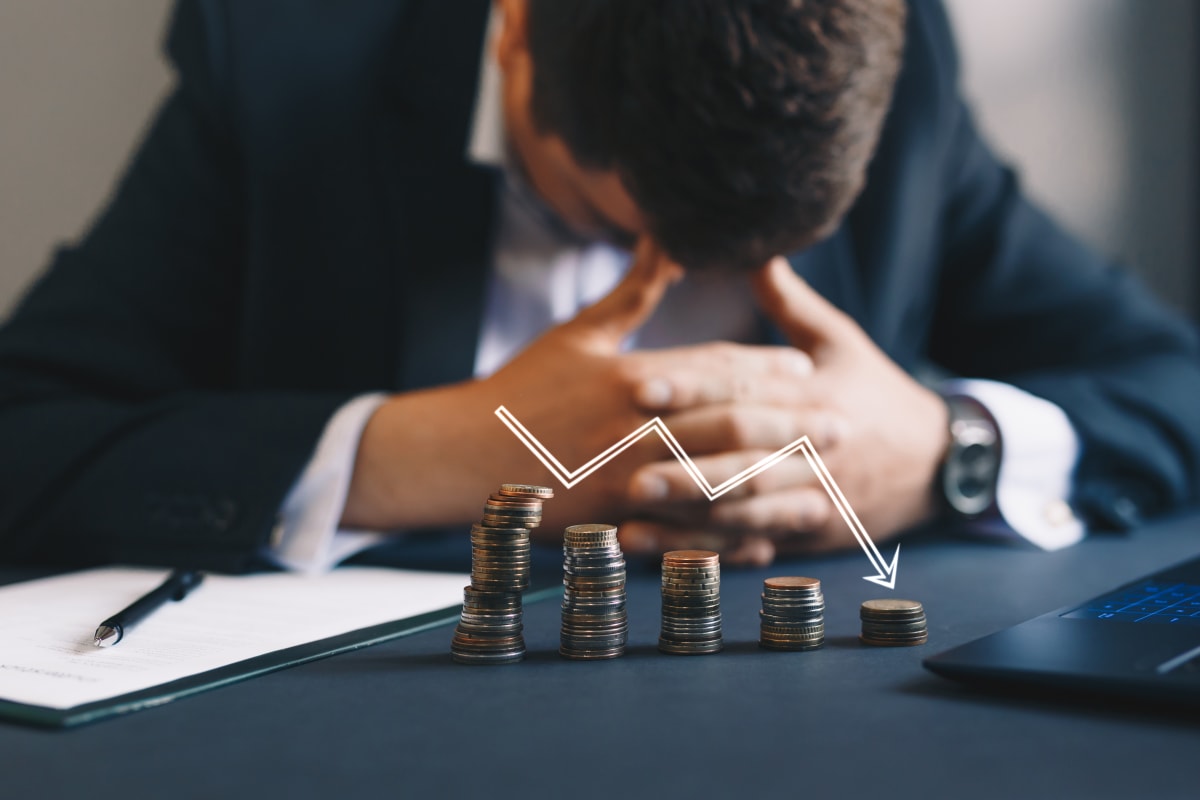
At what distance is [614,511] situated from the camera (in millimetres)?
1029

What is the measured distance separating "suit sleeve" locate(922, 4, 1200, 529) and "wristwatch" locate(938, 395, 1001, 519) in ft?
0.52

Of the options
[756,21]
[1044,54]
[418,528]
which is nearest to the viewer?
[756,21]

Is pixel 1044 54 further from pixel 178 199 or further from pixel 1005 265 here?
pixel 178 199

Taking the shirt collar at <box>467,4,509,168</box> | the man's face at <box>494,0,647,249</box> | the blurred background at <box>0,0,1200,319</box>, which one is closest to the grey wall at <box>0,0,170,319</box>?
the blurred background at <box>0,0,1200,319</box>

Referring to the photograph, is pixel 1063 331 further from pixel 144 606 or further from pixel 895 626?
pixel 144 606

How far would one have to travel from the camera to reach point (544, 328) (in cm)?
151

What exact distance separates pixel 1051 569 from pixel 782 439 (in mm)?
272

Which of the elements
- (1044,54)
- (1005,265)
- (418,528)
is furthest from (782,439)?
(1044,54)

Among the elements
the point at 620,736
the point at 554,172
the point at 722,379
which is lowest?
the point at 620,736

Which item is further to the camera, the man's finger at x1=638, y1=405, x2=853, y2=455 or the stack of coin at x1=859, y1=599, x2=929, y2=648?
the man's finger at x1=638, y1=405, x2=853, y2=455

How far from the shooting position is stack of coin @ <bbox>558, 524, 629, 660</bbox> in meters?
0.68

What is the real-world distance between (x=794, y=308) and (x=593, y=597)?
541 millimetres

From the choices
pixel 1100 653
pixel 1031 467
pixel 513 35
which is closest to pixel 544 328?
pixel 513 35

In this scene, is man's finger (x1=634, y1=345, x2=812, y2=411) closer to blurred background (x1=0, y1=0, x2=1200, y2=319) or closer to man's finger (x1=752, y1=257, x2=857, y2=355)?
man's finger (x1=752, y1=257, x2=857, y2=355)
